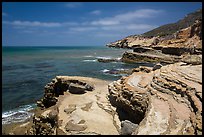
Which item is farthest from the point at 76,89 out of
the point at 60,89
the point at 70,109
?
the point at 70,109

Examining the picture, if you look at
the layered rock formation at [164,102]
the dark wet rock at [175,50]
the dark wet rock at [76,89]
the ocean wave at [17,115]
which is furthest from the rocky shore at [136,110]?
the dark wet rock at [175,50]

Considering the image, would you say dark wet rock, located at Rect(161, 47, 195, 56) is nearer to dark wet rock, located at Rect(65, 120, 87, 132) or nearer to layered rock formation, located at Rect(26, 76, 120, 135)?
layered rock formation, located at Rect(26, 76, 120, 135)

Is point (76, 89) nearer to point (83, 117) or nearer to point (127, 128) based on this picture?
point (83, 117)

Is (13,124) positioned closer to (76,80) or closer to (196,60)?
(76,80)

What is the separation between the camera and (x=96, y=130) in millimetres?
12906

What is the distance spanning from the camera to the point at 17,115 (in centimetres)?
1959

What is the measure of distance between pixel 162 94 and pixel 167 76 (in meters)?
1.90

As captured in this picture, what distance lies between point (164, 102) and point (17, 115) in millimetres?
12257

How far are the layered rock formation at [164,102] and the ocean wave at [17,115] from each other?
711 cm

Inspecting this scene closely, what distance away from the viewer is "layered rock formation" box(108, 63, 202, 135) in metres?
9.34

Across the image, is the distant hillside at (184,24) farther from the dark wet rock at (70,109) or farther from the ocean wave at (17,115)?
the dark wet rock at (70,109)

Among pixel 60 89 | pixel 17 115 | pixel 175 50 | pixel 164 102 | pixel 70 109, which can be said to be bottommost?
pixel 17 115

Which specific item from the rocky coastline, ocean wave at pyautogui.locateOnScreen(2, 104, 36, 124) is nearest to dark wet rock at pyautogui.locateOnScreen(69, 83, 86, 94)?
the rocky coastline

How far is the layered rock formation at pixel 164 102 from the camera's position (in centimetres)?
934
